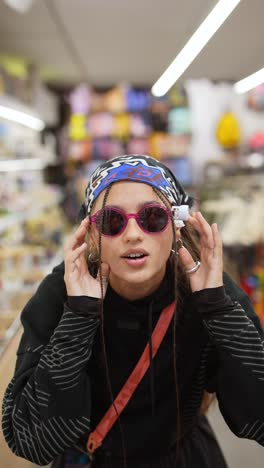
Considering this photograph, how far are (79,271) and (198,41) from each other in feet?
1.95

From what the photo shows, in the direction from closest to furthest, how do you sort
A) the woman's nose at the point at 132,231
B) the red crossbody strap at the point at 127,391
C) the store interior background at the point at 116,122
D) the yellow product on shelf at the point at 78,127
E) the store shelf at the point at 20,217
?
A: the woman's nose at the point at 132,231 → the red crossbody strap at the point at 127,391 → the store interior background at the point at 116,122 → the store shelf at the point at 20,217 → the yellow product on shelf at the point at 78,127

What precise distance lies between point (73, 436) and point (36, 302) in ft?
0.96

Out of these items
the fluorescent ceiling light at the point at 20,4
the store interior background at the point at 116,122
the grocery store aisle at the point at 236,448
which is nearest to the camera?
the store interior background at the point at 116,122

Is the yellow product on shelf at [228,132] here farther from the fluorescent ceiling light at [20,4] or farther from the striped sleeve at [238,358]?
the striped sleeve at [238,358]

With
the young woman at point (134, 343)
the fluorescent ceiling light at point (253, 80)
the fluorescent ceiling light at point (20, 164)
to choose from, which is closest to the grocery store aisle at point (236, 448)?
the young woman at point (134, 343)

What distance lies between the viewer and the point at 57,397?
2.46ft

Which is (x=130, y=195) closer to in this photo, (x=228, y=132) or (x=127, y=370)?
(x=127, y=370)

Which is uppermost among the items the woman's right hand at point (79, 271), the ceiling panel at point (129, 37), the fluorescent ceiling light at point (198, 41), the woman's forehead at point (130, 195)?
the ceiling panel at point (129, 37)

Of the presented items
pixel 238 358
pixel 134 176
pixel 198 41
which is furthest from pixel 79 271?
pixel 198 41

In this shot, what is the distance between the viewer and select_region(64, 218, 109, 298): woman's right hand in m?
0.77

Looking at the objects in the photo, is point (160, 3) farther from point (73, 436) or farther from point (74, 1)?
point (73, 436)

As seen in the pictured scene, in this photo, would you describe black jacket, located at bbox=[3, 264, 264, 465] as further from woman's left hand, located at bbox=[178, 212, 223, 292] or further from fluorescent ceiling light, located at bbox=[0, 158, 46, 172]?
fluorescent ceiling light, located at bbox=[0, 158, 46, 172]

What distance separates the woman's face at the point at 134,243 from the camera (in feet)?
2.47

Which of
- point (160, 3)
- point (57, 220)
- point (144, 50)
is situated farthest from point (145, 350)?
point (57, 220)
